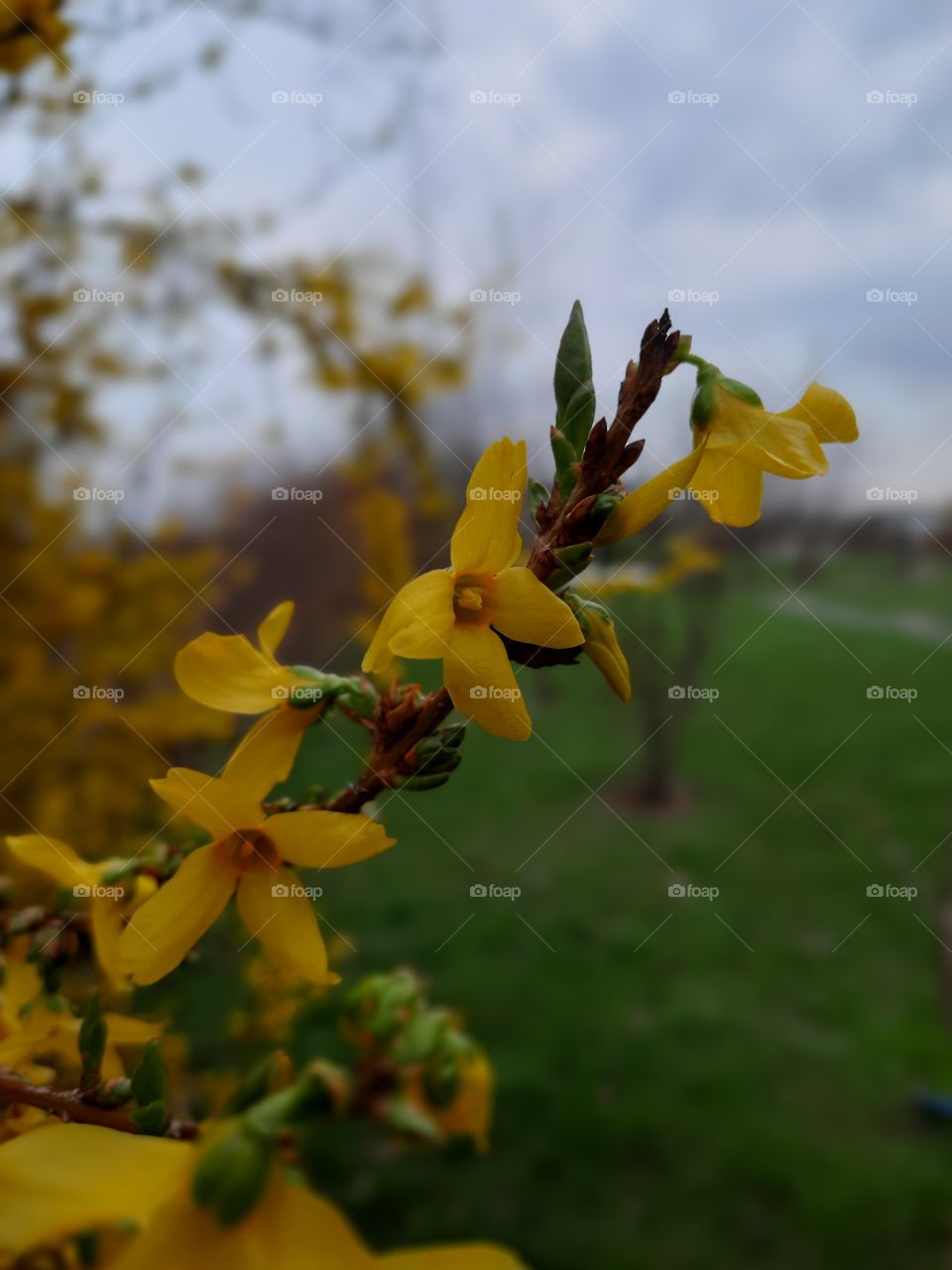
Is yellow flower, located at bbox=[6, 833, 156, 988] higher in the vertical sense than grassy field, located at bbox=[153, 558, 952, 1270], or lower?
higher

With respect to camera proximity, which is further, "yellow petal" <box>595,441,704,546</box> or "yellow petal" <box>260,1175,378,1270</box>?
"yellow petal" <box>595,441,704,546</box>

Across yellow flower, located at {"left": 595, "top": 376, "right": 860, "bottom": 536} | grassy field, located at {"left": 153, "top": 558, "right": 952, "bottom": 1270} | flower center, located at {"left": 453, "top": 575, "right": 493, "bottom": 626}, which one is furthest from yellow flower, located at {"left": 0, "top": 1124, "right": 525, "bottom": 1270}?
grassy field, located at {"left": 153, "top": 558, "right": 952, "bottom": 1270}

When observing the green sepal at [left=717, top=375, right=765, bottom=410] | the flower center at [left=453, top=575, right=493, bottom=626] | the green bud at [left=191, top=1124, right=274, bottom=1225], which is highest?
the green sepal at [left=717, top=375, right=765, bottom=410]

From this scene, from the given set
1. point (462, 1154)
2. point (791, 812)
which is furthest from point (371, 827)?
point (791, 812)

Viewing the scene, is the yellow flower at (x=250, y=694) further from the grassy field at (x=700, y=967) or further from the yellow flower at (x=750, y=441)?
the grassy field at (x=700, y=967)

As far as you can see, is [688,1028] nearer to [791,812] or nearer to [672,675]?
[791,812]

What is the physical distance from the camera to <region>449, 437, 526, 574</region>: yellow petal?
0.33 m

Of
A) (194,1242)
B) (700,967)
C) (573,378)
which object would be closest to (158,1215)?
(194,1242)

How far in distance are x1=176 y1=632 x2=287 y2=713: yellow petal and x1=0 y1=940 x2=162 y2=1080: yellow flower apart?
0.50ft

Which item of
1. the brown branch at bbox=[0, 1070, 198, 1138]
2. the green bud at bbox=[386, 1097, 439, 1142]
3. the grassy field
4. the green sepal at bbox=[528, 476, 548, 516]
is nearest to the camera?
the green bud at bbox=[386, 1097, 439, 1142]

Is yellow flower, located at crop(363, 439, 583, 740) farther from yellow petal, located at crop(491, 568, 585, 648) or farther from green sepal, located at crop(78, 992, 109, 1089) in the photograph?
green sepal, located at crop(78, 992, 109, 1089)

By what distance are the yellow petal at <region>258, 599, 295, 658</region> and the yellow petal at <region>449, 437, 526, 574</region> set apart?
0.12 m

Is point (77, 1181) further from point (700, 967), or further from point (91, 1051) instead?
point (700, 967)

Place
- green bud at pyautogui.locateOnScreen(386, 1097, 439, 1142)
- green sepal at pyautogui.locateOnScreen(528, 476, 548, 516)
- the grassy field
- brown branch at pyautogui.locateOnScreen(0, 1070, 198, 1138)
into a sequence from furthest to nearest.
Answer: the grassy field < green sepal at pyautogui.locateOnScreen(528, 476, 548, 516) < brown branch at pyautogui.locateOnScreen(0, 1070, 198, 1138) < green bud at pyautogui.locateOnScreen(386, 1097, 439, 1142)
